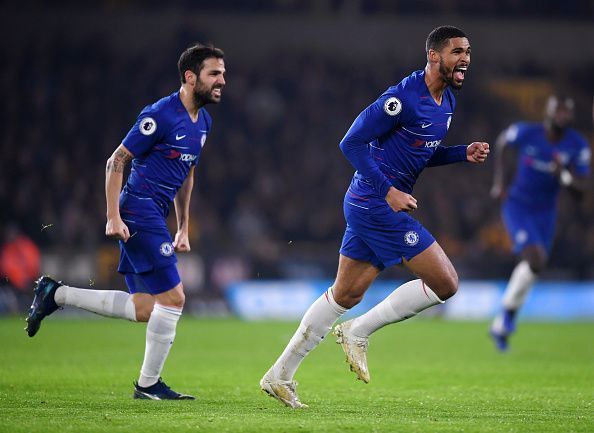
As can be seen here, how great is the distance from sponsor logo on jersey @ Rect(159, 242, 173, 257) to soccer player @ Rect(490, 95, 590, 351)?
6076 mm

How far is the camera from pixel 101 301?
8.20 m

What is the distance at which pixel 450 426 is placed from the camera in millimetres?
6508

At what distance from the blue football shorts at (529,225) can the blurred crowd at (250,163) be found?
6812mm

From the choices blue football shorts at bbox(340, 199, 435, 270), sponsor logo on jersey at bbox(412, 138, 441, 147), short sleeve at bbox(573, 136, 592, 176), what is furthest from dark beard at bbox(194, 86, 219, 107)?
short sleeve at bbox(573, 136, 592, 176)

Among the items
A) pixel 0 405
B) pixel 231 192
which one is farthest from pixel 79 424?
pixel 231 192

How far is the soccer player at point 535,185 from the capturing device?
13039 mm

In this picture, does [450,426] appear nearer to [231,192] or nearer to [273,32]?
[231,192]

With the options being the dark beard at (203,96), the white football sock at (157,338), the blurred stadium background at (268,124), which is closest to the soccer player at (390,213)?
the white football sock at (157,338)

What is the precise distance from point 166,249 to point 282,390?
1.29 metres

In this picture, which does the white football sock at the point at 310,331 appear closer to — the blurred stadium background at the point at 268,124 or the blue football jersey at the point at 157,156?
the blue football jersey at the point at 157,156

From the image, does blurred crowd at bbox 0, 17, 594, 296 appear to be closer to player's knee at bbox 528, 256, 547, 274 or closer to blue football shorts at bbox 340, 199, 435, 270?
player's knee at bbox 528, 256, 547, 274

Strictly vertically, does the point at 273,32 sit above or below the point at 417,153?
above

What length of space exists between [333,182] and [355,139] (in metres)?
16.4

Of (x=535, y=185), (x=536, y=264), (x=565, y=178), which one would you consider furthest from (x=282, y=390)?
(x=535, y=185)
